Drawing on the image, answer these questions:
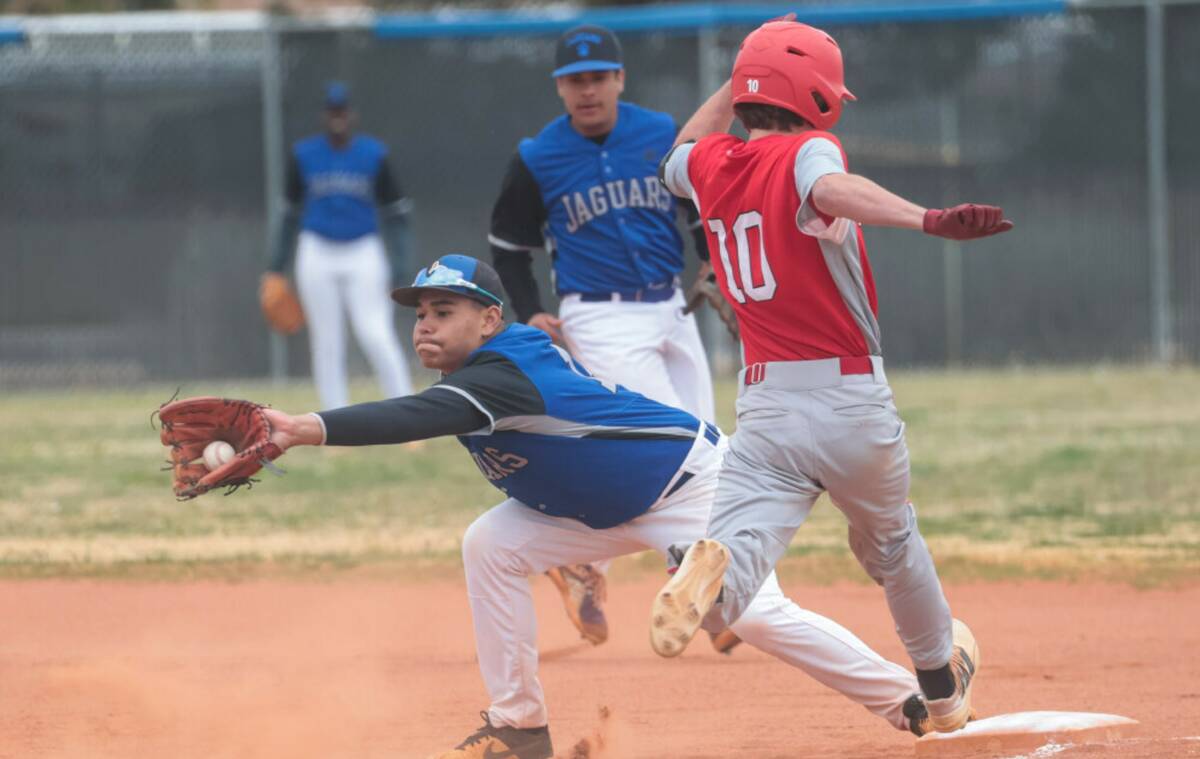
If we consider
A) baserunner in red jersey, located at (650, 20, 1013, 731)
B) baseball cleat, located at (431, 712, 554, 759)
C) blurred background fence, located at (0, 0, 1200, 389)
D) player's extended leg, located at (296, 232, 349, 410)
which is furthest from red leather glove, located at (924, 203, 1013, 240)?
blurred background fence, located at (0, 0, 1200, 389)

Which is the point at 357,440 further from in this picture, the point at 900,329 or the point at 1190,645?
the point at 900,329

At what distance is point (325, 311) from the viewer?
12.2 metres

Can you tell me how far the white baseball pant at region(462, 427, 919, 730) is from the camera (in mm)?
4652

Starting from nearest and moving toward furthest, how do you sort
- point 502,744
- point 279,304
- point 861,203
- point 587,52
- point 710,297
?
point 861,203
point 502,744
point 710,297
point 587,52
point 279,304

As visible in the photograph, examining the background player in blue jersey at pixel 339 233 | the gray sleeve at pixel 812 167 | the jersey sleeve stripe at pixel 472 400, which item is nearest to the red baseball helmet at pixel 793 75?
the gray sleeve at pixel 812 167

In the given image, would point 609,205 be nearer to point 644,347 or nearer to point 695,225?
point 695,225

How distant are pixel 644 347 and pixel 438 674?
1473 mm

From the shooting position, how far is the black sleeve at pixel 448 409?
3994 millimetres

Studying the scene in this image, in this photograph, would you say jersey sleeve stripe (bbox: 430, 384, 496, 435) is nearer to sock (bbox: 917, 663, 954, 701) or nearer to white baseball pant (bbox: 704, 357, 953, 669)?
white baseball pant (bbox: 704, 357, 953, 669)

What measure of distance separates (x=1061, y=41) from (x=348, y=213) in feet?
26.5

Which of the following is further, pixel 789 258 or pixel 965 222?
pixel 789 258

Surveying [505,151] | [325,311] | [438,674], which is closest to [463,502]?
[325,311]

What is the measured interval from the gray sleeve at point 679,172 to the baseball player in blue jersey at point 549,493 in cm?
53

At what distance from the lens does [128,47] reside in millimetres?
16984
